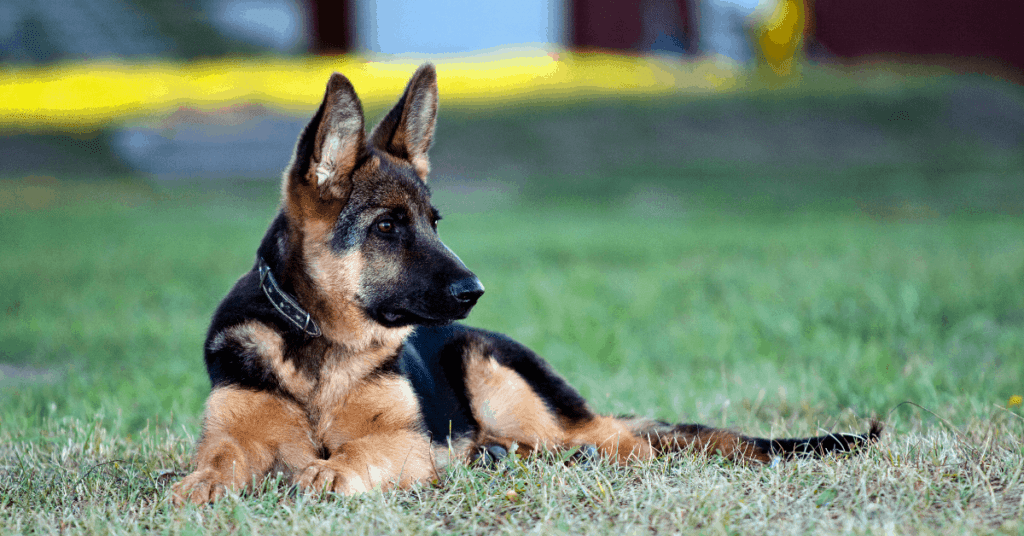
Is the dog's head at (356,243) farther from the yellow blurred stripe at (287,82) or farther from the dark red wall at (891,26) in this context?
the dark red wall at (891,26)

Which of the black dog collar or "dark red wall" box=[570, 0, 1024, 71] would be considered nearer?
the black dog collar

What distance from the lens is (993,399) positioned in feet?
16.5

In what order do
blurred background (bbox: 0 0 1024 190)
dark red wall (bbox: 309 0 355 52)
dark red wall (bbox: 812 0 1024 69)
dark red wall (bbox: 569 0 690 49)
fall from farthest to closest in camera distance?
1. dark red wall (bbox: 309 0 355 52)
2. dark red wall (bbox: 569 0 690 49)
3. dark red wall (bbox: 812 0 1024 69)
4. blurred background (bbox: 0 0 1024 190)

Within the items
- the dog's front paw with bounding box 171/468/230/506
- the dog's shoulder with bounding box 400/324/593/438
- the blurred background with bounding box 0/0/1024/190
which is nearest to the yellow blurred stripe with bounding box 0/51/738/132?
the blurred background with bounding box 0/0/1024/190

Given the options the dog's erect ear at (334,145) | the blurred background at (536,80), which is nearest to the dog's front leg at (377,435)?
the dog's erect ear at (334,145)

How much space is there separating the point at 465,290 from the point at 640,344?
151 inches

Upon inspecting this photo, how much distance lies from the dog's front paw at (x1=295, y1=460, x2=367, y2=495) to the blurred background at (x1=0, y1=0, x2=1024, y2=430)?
202 cm

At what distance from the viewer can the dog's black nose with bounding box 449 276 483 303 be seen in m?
3.56

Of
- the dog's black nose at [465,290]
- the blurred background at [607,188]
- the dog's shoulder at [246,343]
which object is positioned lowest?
the blurred background at [607,188]

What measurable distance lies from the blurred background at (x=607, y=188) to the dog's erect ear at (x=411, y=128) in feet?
6.32

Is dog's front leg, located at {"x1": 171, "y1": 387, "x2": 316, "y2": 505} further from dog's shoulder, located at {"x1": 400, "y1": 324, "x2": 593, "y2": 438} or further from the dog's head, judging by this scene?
dog's shoulder, located at {"x1": 400, "y1": 324, "x2": 593, "y2": 438}

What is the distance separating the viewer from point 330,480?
3.21 m

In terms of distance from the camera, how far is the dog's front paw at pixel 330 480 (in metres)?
3.21

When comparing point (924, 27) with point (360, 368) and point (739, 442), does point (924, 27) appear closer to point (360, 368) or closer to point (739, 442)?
point (739, 442)
